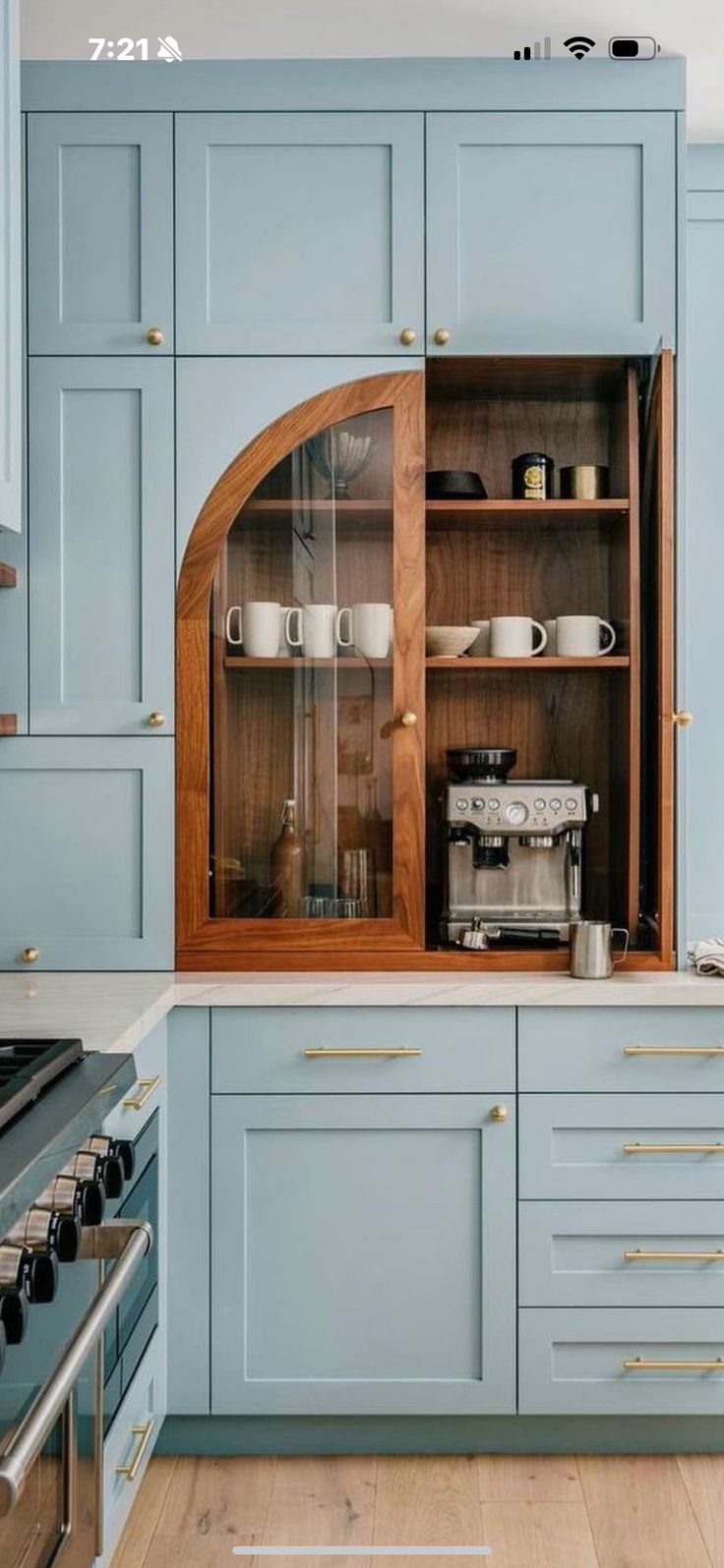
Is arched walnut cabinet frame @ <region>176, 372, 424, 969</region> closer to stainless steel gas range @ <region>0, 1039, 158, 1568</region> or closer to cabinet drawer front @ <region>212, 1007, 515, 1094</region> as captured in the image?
cabinet drawer front @ <region>212, 1007, 515, 1094</region>

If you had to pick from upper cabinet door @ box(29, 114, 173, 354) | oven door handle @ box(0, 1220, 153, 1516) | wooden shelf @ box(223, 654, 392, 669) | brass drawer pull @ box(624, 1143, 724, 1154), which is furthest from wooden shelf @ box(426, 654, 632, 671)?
oven door handle @ box(0, 1220, 153, 1516)

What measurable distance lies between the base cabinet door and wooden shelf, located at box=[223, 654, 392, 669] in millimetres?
797

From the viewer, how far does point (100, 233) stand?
266 centimetres

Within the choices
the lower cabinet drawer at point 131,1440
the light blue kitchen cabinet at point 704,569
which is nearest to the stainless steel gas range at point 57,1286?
the lower cabinet drawer at point 131,1440

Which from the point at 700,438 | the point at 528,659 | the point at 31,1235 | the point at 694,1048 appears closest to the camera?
the point at 31,1235

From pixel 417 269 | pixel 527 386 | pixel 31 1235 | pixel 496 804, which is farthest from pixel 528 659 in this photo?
pixel 31 1235

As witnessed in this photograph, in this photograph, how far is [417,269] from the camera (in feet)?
8.71

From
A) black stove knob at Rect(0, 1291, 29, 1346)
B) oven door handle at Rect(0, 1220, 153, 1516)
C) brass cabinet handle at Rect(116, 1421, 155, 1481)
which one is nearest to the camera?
oven door handle at Rect(0, 1220, 153, 1516)

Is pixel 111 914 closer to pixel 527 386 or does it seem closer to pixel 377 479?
pixel 377 479

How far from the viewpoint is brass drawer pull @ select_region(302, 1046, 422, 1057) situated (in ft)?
8.33

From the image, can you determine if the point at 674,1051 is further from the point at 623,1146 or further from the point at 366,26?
the point at 366,26

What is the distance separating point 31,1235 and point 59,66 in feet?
7.08

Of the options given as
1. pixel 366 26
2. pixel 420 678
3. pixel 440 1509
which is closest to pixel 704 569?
pixel 420 678

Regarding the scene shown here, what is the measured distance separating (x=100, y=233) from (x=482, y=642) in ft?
3.50
